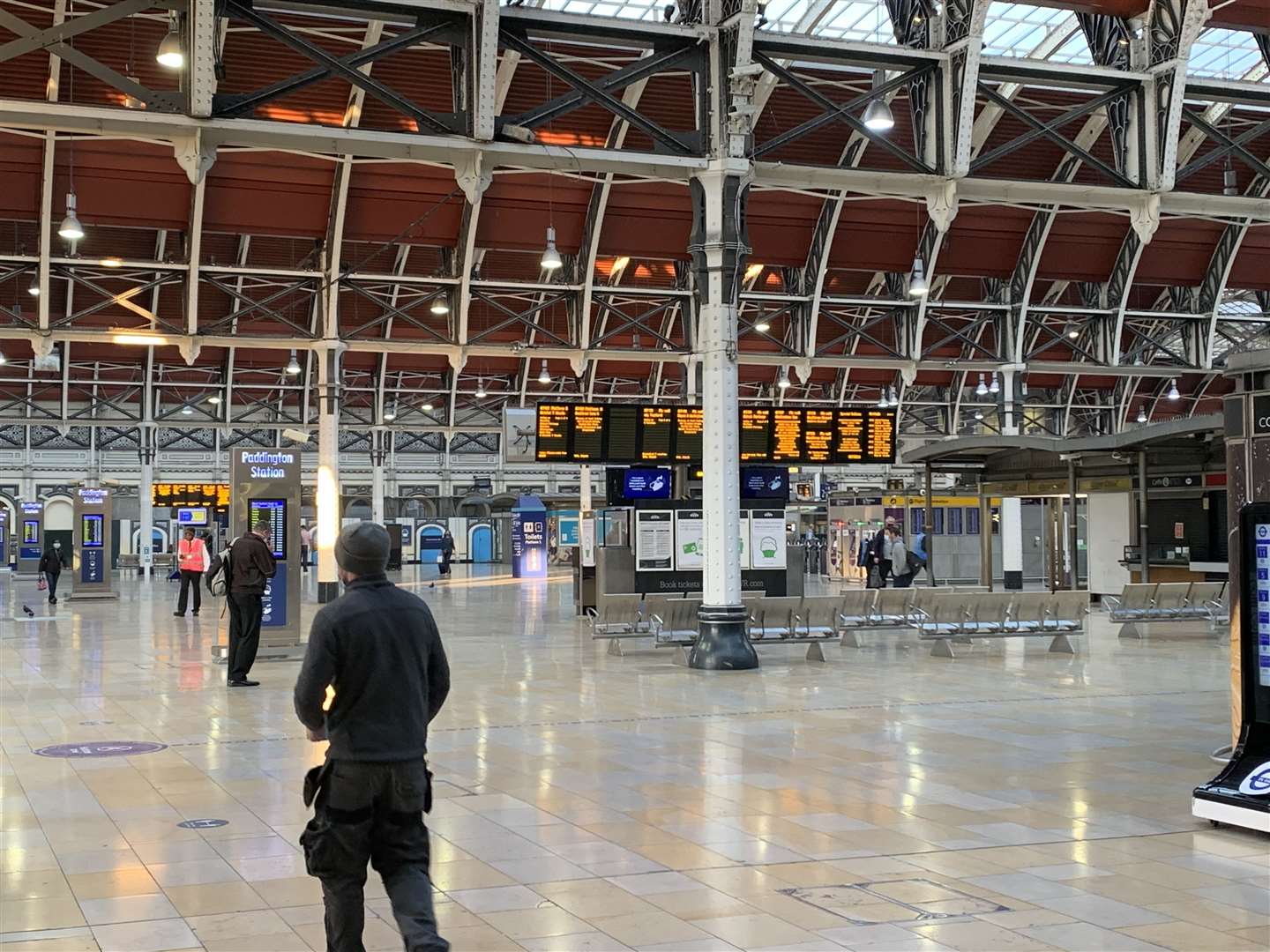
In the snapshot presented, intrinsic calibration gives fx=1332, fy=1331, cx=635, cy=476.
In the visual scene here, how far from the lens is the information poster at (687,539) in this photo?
73.3 ft

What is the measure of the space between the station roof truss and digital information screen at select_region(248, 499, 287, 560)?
4.49m

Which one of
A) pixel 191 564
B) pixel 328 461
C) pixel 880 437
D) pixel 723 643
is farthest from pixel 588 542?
pixel 723 643

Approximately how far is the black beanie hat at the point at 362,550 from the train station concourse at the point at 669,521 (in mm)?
19

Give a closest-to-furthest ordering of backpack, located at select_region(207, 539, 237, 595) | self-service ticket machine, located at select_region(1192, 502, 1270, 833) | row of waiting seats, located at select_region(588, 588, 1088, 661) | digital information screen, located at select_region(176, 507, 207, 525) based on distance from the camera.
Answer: self-service ticket machine, located at select_region(1192, 502, 1270, 833) < backpack, located at select_region(207, 539, 237, 595) < row of waiting seats, located at select_region(588, 588, 1088, 661) < digital information screen, located at select_region(176, 507, 207, 525)

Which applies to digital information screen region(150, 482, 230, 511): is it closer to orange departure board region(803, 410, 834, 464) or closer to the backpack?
orange departure board region(803, 410, 834, 464)

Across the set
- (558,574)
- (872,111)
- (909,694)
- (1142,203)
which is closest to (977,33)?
(872,111)

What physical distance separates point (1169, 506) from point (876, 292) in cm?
1116

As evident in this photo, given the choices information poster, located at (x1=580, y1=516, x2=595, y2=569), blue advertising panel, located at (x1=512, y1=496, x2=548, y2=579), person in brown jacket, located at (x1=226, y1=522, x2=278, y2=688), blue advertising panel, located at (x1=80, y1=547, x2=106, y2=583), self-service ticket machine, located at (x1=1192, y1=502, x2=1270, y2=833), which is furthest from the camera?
blue advertising panel, located at (x1=512, y1=496, x2=548, y2=579)

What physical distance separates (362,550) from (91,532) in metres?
30.0

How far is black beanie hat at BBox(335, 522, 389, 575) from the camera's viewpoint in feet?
14.7

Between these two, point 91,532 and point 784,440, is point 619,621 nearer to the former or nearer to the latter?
point 784,440

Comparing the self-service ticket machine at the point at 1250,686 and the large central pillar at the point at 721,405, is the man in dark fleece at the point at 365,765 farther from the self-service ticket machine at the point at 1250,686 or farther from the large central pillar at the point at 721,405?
the large central pillar at the point at 721,405

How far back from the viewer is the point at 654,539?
72.8 feet

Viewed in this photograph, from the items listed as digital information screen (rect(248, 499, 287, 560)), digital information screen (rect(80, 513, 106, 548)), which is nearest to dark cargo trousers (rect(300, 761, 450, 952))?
digital information screen (rect(248, 499, 287, 560))
